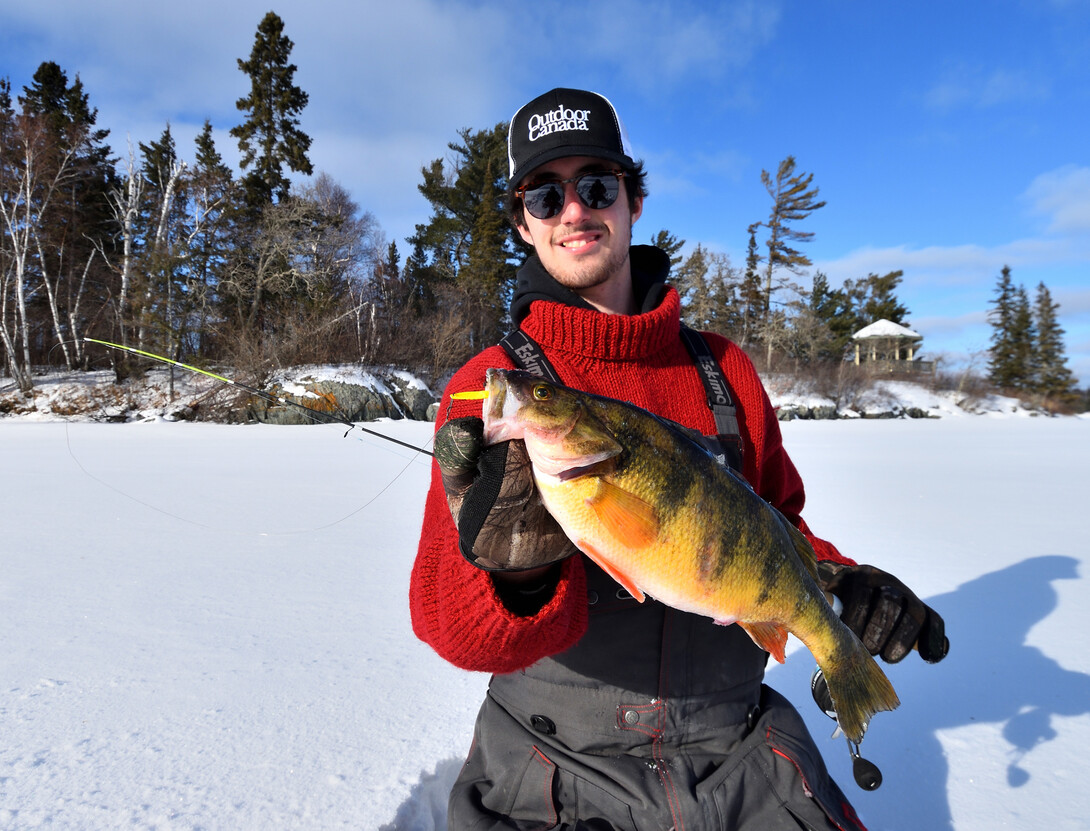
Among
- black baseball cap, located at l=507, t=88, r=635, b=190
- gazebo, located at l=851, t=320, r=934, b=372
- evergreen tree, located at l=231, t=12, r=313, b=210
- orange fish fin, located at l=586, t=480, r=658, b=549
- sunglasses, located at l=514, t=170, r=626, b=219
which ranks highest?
evergreen tree, located at l=231, t=12, r=313, b=210

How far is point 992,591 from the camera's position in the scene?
3805mm

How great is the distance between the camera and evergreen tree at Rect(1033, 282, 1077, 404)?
3588 centimetres

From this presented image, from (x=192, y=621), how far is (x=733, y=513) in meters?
2.91

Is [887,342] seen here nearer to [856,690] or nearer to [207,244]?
[207,244]

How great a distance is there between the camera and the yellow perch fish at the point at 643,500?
4.08 feet

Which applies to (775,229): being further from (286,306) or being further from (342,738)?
(342,738)

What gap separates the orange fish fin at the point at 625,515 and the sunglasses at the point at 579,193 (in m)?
1.17

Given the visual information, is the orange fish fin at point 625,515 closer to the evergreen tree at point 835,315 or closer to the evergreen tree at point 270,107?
the evergreen tree at point 270,107

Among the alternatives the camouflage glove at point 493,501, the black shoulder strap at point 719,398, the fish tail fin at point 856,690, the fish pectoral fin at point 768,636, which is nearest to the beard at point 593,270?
the black shoulder strap at point 719,398

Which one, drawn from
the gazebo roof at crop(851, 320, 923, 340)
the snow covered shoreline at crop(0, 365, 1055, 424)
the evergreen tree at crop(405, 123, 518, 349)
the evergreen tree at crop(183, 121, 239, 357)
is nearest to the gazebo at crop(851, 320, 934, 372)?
the gazebo roof at crop(851, 320, 923, 340)

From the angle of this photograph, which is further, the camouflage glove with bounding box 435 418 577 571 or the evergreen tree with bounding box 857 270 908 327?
the evergreen tree with bounding box 857 270 908 327

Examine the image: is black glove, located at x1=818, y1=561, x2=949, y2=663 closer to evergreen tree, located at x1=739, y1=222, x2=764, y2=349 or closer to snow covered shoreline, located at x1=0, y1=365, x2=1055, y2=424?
snow covered shoreline, located at x1=0, y1=365, x2=1055, y2=424

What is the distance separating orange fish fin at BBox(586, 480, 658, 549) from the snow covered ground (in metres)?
1.29

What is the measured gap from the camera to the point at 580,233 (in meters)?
2.01
